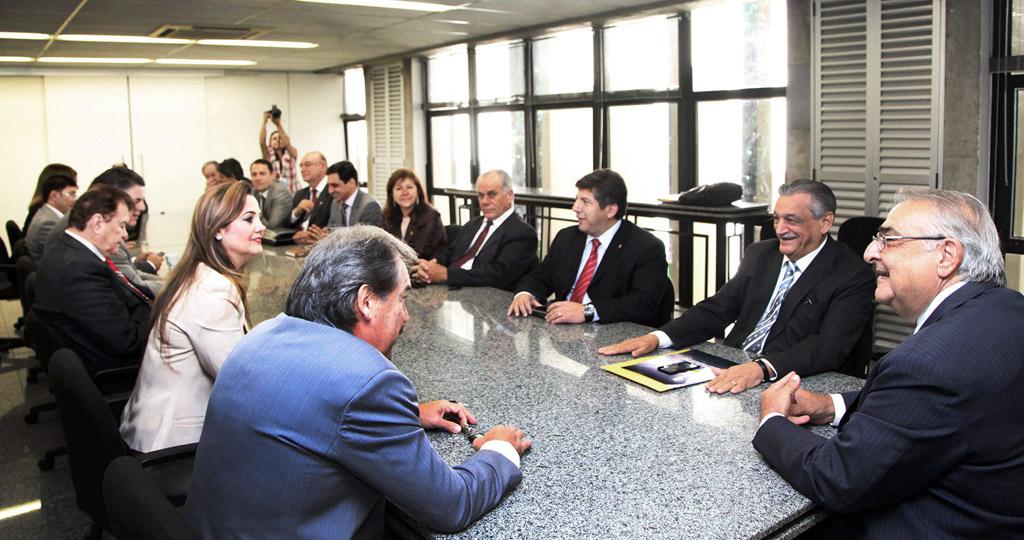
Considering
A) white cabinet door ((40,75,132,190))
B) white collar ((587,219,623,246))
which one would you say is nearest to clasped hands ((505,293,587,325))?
white collar ((587,219,623,246))

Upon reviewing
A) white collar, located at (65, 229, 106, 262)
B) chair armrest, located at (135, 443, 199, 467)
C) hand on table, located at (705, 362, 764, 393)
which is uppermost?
white collar, located at (65, 229, 106, 262)

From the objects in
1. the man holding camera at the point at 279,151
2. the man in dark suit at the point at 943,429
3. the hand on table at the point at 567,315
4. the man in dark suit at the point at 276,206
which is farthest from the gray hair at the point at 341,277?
the man holding camera at the point at 279,151

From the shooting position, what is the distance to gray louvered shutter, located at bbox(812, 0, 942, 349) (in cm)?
423

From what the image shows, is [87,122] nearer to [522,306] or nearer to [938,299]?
[522,306]

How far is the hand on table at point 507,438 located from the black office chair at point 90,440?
0.87 metres

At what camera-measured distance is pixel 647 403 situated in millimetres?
2068

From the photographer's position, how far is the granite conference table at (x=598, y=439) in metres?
1.46

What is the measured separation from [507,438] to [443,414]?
268mm

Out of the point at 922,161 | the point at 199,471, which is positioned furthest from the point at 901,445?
the point at 922,161

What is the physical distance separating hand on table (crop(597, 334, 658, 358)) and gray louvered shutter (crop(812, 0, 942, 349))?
240 centimetres

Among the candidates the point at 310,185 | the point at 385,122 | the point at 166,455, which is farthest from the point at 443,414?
the point at 385,122

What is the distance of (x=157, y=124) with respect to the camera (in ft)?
36.5

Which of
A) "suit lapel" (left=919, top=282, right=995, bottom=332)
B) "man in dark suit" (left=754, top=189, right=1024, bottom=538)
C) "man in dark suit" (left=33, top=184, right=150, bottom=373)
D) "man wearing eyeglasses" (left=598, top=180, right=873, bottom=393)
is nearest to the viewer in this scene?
"man in dark suit" (left=754, top=189, right=1024, bottom=538)

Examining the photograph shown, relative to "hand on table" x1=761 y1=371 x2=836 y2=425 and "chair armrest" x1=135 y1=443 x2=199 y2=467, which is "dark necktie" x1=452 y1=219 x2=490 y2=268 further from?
"hand on table" x1=761 y1=371 x2=836 y2=425
